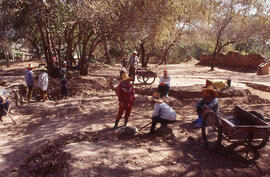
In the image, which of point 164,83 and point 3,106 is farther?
point 164,83

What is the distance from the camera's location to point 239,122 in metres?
4.80

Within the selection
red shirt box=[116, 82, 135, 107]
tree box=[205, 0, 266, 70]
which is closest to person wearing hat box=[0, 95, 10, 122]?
red shirt box=[116, 82, 135, 107]

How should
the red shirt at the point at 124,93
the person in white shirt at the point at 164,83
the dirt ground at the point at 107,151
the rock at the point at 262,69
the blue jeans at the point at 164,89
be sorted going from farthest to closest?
the rock at the point at 262,69 → the blue jeans at the point at 164,89 → the person in white shirt at the point at 164,83 → the red shirt at the point at 124,93 → the dirt ground at the point at 107,151

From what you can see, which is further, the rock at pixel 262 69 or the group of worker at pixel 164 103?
the rock at pixel 262 69

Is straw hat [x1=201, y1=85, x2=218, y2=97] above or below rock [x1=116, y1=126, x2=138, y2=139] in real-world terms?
above

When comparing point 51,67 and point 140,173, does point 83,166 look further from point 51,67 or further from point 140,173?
point 51,67

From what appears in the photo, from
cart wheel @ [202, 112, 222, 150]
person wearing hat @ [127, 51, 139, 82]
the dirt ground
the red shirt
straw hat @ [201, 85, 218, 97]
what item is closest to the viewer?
the dirt ground

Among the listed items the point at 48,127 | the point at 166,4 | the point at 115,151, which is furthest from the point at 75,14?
the point at 115,151

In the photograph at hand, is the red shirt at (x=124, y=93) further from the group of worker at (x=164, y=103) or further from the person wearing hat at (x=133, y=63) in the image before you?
the person wearing hat at (x=133, y=63)

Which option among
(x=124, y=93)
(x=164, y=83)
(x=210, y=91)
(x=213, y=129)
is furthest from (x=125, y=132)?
(x=164, y=83)

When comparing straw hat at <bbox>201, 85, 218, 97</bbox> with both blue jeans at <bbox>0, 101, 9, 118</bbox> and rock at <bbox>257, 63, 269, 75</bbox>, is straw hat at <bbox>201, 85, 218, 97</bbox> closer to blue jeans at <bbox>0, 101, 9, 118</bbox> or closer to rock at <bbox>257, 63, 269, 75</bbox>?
blue jeans at <bbox>0, 101, 9, 118</bbox>

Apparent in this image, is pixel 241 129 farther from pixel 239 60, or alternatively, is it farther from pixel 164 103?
pixel 239 60

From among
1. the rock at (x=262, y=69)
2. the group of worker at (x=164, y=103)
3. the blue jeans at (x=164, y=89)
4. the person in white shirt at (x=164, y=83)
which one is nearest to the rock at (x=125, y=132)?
the group of worker at (x=164, y=103)

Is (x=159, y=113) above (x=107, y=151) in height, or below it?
above
